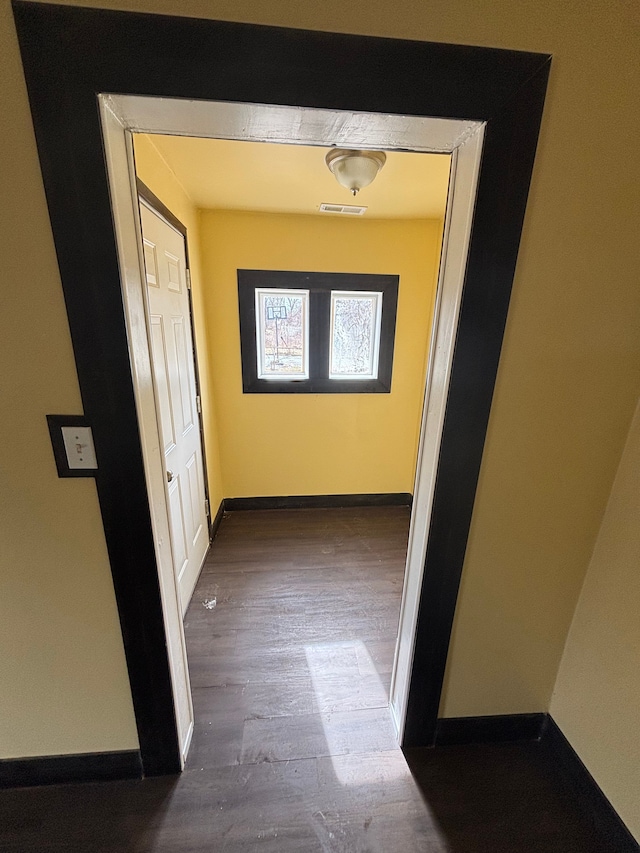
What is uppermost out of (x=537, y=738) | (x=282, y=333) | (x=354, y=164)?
(x=354, y=164)

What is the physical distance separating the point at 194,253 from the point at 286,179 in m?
0.78

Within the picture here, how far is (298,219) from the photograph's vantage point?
236cm

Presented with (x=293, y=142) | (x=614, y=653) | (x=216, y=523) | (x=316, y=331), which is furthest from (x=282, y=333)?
(x=614, y=653)

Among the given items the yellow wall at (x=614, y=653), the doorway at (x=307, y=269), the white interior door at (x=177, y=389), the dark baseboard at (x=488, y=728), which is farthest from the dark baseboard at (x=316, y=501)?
the yellow wall at (x=614, y=653)

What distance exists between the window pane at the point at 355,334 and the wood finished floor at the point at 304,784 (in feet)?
5.80

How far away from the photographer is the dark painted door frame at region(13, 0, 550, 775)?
65 centimetres

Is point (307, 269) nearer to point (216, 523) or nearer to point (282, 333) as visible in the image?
point (282, 333)

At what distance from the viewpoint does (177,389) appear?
1856 mm

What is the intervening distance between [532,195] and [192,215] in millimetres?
2016

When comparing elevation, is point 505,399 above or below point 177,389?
above

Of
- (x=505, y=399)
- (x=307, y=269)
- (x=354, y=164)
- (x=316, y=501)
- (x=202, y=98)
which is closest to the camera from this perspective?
(x=202, y=98)

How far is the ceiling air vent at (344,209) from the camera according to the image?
2139 mm

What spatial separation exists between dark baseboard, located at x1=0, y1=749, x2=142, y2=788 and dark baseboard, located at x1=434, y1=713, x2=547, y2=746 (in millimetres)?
1112

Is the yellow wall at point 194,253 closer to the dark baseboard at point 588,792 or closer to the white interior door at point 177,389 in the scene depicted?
the white interior door at point 177,389
